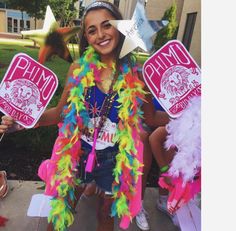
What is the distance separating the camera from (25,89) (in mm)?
1676

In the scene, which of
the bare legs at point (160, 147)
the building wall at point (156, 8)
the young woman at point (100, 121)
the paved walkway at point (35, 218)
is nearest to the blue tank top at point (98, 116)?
the young woman at point (100, 121)

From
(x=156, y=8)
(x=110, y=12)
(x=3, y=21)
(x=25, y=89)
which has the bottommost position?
(x=3, y=21)

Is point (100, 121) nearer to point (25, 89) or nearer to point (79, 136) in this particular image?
point (79, 136)

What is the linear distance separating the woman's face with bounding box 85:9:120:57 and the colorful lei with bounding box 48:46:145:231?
0.09 meters

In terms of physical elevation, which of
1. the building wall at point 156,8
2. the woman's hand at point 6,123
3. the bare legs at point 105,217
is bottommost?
the bare legs at point 105,217

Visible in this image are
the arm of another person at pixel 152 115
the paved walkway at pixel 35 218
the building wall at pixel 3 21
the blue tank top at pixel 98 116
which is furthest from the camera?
the building wall at pixel 3 21

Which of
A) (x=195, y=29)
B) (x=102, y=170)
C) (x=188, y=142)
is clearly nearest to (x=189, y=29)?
(x=195, y=29)

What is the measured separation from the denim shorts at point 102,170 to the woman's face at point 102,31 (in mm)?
573

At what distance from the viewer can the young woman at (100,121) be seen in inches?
67.6

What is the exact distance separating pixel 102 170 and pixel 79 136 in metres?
0.24

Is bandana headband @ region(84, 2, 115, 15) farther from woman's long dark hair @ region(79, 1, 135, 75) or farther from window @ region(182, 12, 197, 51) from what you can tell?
window @ region(182, 12, 197, 51)

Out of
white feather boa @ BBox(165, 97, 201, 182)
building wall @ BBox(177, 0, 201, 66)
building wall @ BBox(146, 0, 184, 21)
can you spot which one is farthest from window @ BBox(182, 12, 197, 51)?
white feather boa @ BBox(165, 97, 201, 182)

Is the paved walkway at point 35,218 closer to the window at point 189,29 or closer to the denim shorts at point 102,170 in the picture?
the denim shorts at point 102,170

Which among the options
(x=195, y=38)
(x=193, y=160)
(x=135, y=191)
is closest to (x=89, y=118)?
(x=135, y=191)
